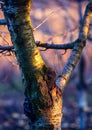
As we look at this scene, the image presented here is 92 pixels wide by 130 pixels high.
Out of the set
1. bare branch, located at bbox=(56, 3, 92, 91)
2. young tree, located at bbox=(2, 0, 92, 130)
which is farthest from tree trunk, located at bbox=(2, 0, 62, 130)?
bare branch, located at bbox=(56, 3, 92, 91)

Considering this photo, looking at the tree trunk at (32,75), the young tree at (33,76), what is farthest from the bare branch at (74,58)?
the tree trunk at (32,75)

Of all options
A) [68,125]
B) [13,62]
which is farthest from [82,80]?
[13,62]

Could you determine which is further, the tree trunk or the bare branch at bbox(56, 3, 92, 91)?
the bare branch at bbox(56, 3, 92, 91)

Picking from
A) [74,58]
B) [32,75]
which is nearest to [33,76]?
[32,75]

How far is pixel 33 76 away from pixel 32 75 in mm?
12

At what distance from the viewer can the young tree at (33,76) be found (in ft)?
9.82

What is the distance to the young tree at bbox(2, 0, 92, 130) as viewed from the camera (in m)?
2.99

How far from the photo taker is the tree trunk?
2992 mm

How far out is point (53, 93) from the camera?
332cm

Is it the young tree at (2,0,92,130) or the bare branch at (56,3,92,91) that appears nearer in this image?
the young tree at (2,0,92,130)

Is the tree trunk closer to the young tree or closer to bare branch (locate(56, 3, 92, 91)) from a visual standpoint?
the young tree

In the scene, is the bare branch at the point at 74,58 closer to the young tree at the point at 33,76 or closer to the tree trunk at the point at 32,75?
the young tree at the point at 33,76

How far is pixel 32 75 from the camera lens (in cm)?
320

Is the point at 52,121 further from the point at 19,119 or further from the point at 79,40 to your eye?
the point at 19,119
